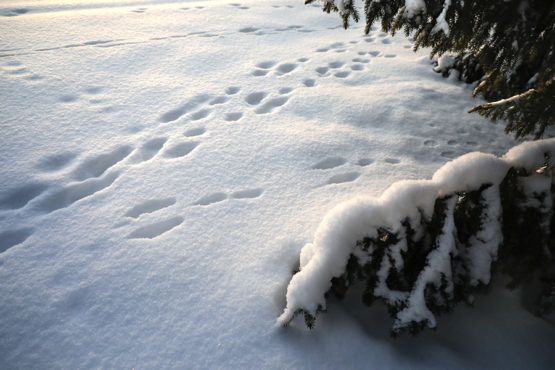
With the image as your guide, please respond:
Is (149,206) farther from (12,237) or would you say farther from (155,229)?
(12,237)

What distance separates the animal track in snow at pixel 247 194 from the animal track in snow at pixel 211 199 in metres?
0.07

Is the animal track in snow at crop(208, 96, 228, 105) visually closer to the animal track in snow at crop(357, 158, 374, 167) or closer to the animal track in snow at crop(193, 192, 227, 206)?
the animal track in snow at crop(193, 192, 227, 206)

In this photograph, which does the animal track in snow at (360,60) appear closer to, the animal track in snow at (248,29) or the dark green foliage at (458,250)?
the animal track in snow at (248,29)

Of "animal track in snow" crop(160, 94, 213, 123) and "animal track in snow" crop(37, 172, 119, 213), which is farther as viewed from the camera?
"animal track in snow" crop(160, 94, 213, 123)

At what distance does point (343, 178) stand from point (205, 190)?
0.90 m

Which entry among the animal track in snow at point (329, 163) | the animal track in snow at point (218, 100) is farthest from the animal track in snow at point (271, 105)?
the animal track in snow at point (329, 163)

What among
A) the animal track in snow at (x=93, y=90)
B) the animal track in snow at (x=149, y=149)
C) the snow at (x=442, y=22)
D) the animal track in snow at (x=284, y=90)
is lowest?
the animal track in snow at (x=149, y=149)

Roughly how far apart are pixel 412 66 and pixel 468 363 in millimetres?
3221

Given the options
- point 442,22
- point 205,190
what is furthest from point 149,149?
point 442,22

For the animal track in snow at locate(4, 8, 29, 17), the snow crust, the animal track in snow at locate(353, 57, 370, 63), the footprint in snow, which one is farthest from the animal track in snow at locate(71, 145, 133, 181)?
the animal track in snow at locate(4, 8, 29, 17)

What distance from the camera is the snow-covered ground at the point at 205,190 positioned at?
1.22m

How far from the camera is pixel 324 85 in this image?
312cm

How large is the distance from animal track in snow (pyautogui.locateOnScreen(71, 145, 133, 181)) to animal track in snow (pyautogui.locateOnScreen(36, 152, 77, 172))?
0.14 metres

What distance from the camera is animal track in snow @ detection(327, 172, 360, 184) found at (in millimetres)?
1938
